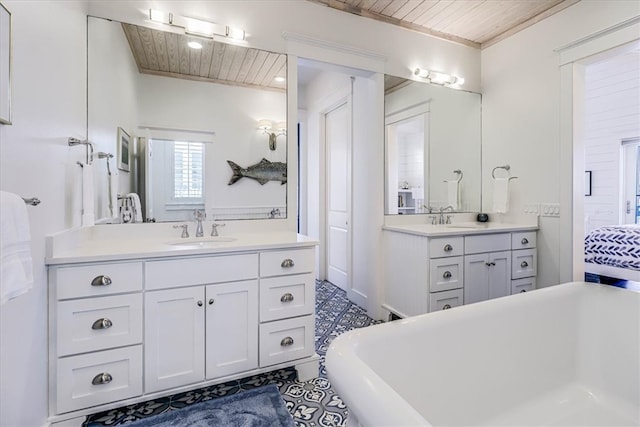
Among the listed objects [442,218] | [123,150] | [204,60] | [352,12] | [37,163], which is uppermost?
[352,12]

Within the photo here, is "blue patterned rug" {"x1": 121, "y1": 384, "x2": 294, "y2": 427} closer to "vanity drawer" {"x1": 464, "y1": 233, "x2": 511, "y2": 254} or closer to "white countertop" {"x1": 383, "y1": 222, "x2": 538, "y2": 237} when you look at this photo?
"white countertop" {"x1": 383, "y1": 222, "x2": 538, "y2": 237}

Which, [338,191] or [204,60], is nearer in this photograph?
[204,60]

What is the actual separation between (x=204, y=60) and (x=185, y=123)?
1.54 ft

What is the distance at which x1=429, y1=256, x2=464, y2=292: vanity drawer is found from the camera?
95.7 inches

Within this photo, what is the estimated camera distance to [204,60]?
2.23 metres

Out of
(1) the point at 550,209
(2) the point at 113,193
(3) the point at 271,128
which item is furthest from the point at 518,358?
(2) the point at 113,193

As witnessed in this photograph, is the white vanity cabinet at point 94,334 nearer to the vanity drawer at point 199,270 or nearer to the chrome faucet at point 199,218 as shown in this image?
the vanity drawer at point 199,270

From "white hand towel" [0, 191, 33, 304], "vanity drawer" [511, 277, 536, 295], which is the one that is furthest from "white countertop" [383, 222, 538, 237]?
"white hand towel" [0, 191, 33, 304]

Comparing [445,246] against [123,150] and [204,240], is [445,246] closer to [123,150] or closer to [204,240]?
[204,240]

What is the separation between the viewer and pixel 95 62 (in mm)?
1921

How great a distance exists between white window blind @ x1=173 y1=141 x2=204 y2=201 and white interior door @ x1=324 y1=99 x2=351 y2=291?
1.63m

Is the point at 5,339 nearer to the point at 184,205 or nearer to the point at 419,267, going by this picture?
the point at 184,205

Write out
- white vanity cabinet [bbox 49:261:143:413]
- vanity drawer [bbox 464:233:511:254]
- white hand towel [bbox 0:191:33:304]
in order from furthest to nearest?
vanity drawer [bbox 464:233:511:254]
white vanity cabinet [bbox 49:261:143:413]
white hand towel [bbox 0:191:33:304]

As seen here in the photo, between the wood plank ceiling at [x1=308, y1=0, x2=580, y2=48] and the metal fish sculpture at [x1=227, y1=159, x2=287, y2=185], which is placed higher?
the wood plank ceiling at [x1=308, y1=0, x2=580, y2=48]
